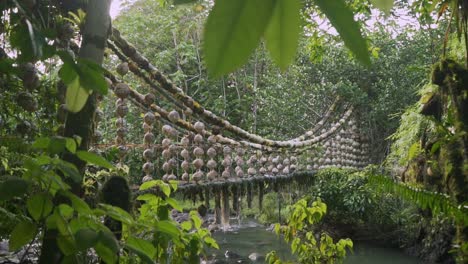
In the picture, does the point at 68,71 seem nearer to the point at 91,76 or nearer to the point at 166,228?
the point at 91,76

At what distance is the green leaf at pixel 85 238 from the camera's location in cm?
49

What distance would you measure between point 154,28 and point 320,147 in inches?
102

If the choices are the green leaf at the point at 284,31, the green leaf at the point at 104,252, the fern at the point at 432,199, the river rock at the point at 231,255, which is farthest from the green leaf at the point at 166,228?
the river rock at the point at 231,255

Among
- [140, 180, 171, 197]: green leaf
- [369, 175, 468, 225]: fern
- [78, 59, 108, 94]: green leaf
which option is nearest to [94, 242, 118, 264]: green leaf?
[78, 59, 108, 94]: green leaf

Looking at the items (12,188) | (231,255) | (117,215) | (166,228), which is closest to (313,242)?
(166,228)

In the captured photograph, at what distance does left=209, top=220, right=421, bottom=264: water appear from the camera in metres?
4.24

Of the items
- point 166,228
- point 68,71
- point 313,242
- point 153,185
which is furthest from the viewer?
point 313,242

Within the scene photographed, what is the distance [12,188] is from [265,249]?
4552mm

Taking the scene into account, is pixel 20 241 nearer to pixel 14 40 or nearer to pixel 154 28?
pixel 14 40

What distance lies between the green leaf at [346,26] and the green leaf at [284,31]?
0.01 meters

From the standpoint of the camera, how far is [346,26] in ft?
0.52

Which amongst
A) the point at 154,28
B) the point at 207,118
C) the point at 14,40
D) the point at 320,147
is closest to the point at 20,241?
the point at 14,40

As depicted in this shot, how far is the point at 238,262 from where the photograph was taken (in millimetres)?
4254

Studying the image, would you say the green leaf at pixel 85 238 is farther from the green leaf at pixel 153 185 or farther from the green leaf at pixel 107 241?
the green leaf at pixel 153 185
